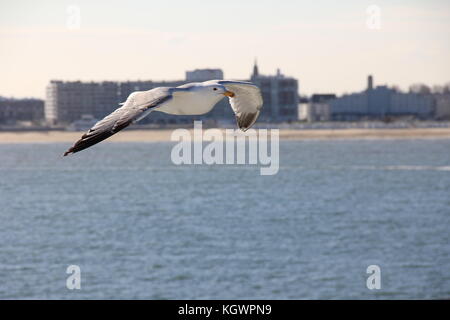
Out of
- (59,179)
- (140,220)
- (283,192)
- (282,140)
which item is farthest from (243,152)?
(140,220)

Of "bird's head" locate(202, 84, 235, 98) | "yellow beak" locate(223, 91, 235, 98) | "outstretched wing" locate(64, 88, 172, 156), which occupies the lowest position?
"outstretched wing" locate(64, 88, 172, 156)

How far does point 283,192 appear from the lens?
8856 cm

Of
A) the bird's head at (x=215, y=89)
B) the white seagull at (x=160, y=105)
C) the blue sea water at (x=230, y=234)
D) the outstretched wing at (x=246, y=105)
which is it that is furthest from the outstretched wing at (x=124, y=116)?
the blue sea water at (x=230, y=234)

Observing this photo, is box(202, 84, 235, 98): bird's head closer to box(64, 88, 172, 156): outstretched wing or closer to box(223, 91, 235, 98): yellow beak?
box(223, 91, 235, 98): yellow beak

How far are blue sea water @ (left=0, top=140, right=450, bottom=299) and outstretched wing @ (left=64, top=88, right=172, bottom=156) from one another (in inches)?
1193

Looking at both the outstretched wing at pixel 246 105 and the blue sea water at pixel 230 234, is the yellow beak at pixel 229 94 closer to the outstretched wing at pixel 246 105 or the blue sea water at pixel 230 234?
the outstretched wing at pixel 246 105

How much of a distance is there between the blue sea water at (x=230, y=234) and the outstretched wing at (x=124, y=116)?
30304mm

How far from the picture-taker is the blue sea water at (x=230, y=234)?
41375mm

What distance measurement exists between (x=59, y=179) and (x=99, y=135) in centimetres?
10862

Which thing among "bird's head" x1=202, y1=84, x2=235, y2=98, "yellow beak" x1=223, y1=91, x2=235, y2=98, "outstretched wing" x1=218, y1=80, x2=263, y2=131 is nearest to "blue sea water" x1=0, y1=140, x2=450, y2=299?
"outstretched wing" x1=218, y1=80, x2=263, y2=131

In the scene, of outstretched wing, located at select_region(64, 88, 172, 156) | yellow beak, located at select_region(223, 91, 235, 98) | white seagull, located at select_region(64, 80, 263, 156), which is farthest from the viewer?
yellow beak, located at select_region(223, 91, 235, 98)

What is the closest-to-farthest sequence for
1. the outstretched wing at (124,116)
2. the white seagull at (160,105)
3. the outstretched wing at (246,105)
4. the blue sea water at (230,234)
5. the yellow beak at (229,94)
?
the outstretched wing at (124,116)
the white seagull at (160,105)
the yellow beak at (229,94)
the outstretched wing at (246,105)
the blue sea water at (230,234)

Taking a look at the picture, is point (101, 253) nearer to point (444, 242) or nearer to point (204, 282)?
point (204, 282)

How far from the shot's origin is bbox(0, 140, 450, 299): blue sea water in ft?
136
